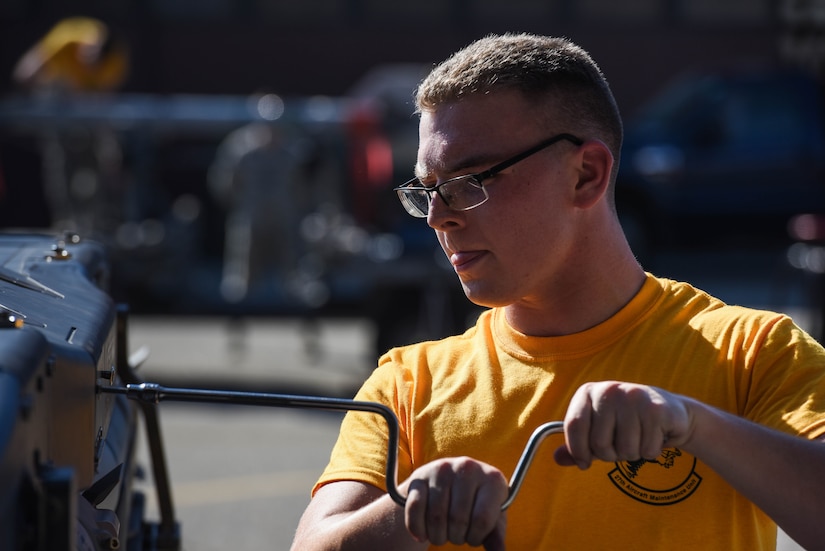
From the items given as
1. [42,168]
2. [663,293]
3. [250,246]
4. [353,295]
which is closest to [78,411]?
[663,293]

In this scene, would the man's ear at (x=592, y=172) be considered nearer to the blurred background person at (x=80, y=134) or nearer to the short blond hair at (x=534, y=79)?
the short blond hair at (x=534, y=79)

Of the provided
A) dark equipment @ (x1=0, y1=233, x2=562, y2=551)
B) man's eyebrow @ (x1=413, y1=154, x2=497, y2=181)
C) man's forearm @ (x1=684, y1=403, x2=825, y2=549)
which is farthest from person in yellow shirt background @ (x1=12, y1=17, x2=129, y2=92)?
man's forearm @ (x1=684, y1=403, x2=825, y2=549)

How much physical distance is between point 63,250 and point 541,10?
19289 mm

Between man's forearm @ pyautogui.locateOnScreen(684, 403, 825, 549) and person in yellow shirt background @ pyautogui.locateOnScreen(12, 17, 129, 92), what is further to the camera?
person in yellow shirt background @ pyautogui.locateOnScreen(12, 17, 129, 92)

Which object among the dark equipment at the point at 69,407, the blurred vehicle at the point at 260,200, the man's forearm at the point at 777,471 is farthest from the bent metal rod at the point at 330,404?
the blurred vehicle at the point at 260,200

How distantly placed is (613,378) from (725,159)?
40.4 feet

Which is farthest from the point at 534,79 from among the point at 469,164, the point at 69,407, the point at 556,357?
the point at 69,407

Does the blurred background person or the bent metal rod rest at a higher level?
the bent metal rod

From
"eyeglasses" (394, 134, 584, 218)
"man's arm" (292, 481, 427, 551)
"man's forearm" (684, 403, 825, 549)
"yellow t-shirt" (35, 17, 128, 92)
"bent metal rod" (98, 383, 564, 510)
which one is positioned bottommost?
"yellow t-shirt" (35, 17, 128, 92)

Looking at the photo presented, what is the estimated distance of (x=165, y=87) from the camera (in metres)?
20.8

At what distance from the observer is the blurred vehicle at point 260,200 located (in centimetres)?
1173

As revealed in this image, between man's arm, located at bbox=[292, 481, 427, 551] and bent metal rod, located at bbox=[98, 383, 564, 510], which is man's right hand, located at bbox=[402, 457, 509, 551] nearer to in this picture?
bent metal rod, located at bbox=[98, 383, 564, 510]

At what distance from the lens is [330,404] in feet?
6.31

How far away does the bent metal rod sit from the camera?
6.13 ft
